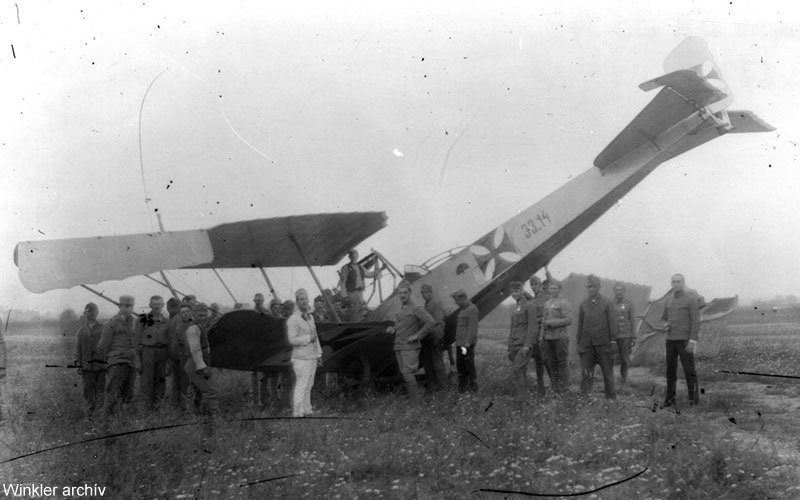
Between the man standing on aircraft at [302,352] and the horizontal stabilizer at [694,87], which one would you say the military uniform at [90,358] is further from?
the horizontal stabilizer at [694,87]

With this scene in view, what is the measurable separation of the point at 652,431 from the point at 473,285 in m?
3.46

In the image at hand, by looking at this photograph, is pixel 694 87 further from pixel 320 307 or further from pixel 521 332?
pixel 320 307

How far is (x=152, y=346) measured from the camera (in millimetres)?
7402

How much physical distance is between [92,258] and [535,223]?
5429 millimetres

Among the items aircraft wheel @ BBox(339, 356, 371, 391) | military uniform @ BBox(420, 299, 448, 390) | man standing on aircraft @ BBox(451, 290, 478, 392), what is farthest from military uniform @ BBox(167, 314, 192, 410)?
man standing on aircraft @ BBox(451, 290, 478, 392)

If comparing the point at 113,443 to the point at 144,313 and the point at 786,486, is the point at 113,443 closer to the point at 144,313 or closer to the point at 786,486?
the point at 144,313

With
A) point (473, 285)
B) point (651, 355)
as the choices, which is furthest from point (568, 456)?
point (651, 355)

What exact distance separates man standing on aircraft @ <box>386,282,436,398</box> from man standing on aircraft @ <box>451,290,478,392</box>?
18.4 inches

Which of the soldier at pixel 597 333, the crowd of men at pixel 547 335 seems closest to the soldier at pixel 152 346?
the crowd of men at pixel 547 335

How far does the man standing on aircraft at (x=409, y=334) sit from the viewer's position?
7453 millimetres

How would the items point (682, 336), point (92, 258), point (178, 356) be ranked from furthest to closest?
point (178, 356) < point (682, 336) < point (92, 258)

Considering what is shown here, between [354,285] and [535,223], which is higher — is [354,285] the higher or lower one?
the lower one

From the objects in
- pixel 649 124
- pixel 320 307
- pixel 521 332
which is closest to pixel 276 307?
pixel 320 307

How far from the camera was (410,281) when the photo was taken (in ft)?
28.8
